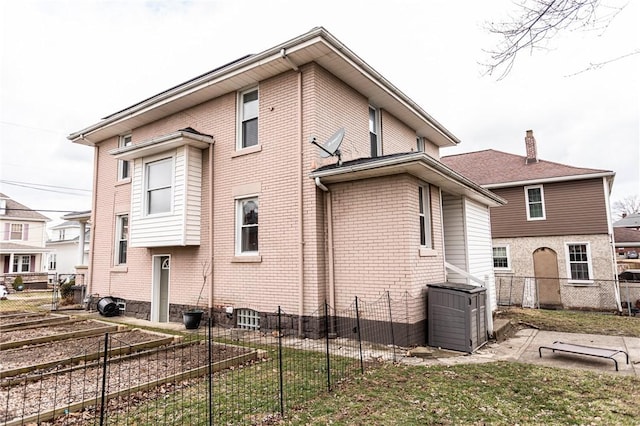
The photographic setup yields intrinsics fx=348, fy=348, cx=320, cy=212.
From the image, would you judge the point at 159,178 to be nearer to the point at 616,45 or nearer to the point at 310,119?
the point at 310,119

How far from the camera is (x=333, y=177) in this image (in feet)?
27.3

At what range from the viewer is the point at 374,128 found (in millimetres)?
11805

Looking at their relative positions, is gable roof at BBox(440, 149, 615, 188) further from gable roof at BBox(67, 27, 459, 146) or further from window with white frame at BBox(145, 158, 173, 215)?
window with white frame at BBox(145, 158, 173, 215)

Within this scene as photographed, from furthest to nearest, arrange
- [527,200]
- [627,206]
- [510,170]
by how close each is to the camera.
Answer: [627,206] < [510,170] < [527,200]

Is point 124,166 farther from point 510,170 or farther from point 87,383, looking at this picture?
point 510,170

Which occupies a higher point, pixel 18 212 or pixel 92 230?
pixel 18 212

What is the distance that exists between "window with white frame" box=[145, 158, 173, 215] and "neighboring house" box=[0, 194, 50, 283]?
30.8 meters

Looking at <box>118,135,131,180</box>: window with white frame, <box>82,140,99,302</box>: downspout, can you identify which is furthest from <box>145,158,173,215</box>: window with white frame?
<box>82,140,99,302</box>: downspout

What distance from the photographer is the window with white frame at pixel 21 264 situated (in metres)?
33.8

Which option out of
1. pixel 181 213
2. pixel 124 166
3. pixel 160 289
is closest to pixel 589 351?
pixel 181 213

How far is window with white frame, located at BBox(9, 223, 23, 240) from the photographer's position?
35.0 meters

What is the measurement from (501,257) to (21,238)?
4341cm

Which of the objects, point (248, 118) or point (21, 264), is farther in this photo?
point (21, 264)

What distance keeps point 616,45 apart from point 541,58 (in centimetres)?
79
